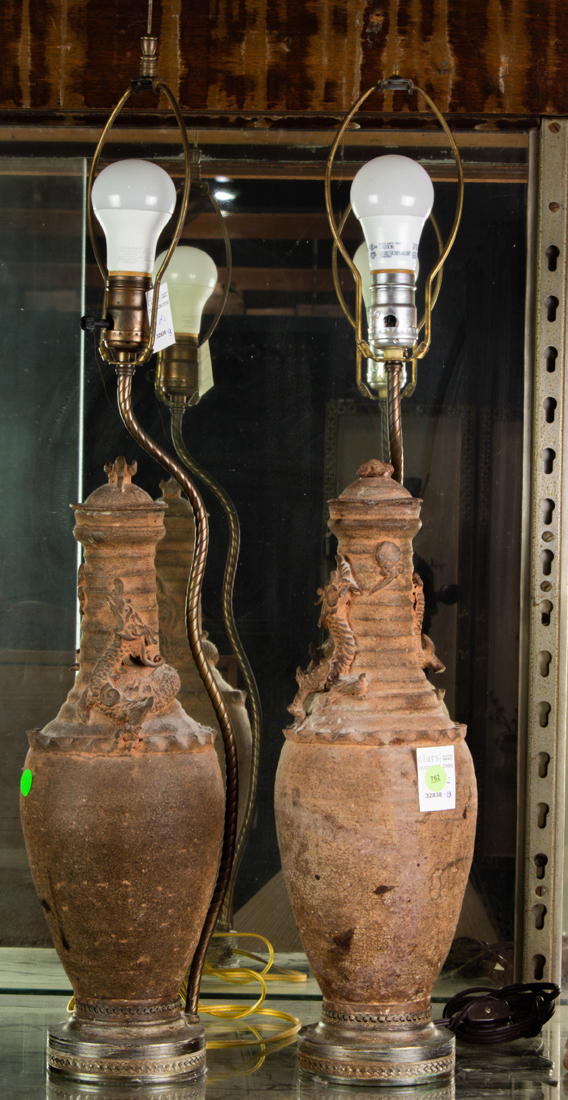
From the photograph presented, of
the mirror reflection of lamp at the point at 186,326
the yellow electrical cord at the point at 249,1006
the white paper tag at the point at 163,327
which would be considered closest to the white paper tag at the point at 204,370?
the mirror reflection of lamp at the point at 186,326

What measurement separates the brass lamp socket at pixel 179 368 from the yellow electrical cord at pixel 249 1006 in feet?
2.87

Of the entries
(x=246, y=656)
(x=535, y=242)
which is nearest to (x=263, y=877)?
(x=246, y=656)

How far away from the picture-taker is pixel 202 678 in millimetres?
1606

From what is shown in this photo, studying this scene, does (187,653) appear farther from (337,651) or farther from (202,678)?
(337,651)

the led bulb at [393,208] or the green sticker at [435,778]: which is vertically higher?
the led bulb at [393,208]

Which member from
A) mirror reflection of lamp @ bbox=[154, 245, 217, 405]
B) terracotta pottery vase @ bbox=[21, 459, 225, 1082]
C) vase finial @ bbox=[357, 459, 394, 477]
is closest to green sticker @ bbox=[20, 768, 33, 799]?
terracotta pottery vase @ bbox=[21, 459, 225, 1082]

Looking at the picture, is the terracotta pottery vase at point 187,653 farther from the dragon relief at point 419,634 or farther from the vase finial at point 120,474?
the dragon relief at point 419,634

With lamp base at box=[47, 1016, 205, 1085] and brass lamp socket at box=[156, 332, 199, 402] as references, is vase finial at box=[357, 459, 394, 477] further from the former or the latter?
lamp base at box=[47, 1016, 205, 1085]

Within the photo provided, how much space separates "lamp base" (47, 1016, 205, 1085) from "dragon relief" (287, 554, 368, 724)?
43 centimetres

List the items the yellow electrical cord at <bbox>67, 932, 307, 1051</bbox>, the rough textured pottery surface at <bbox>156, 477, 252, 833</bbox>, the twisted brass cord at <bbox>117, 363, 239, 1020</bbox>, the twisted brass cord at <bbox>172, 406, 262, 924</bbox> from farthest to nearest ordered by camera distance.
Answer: the twisted brass cord at <bbox>172, 406, 262, 924</bbox>, the rough textured pottery surface at <bbox>156, 477, 252, 833</bbox>, the yellow electrical cord at <bbox>67, 932, 307, 1051</bbox>, the twisted brass cord at <bbox>117, 363, 239, 1020</bbox>

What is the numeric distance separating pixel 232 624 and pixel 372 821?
1.88 ft

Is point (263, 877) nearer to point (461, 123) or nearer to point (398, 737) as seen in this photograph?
point (398, 737)

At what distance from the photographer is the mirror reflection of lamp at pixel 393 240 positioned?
1658mm

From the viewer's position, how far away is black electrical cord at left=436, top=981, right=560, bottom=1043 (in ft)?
5.74
